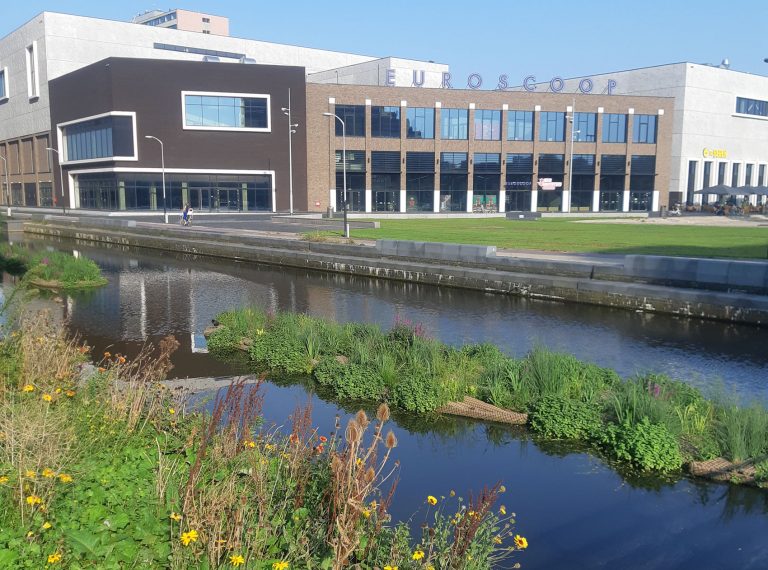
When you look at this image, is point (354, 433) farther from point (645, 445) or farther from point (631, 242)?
point (631, 242)

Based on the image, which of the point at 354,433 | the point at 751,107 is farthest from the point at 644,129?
the point at 354,433

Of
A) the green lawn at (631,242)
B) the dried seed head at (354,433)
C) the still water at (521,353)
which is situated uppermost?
the dried seed head at (354,433)

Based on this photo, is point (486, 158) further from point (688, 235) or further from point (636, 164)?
point (688, 235)

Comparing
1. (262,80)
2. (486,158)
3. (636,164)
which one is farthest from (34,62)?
(636,164)

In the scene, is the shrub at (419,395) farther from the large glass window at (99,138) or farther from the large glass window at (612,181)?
the large glass window at (612,181)

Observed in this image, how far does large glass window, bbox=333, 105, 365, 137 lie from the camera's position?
77.2m

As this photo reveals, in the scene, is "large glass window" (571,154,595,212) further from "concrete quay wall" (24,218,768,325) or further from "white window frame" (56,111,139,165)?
"concrete quay wall" (24,218,768,325)

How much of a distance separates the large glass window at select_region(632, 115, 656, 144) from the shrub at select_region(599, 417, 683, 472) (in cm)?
8385

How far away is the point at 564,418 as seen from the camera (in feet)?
32.9

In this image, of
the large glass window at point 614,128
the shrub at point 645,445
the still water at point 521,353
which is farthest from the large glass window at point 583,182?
the shrub at point 645,445

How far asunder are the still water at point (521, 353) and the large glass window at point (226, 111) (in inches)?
1689

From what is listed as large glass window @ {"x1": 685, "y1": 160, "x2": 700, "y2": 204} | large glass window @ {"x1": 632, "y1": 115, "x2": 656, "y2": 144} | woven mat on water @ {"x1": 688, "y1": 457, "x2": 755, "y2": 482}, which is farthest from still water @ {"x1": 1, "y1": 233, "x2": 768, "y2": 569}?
large glass window @ {"x1": 685, "y1": 160, "x2": 700, "y2": 204}

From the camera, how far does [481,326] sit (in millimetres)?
19078

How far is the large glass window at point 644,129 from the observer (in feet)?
282
